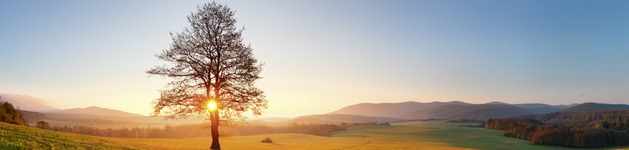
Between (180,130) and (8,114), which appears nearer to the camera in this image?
(8,114)

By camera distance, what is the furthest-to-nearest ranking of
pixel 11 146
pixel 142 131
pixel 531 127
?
pixel 531 127 < pixel 142 131 < pixel 11 146

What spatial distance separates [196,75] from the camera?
30609mm

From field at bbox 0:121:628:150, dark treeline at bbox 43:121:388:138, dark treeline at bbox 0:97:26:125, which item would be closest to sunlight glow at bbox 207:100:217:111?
field at bbox 0:121:628:150

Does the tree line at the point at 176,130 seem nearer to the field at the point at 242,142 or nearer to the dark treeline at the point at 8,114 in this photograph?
the field at the point at 242,142

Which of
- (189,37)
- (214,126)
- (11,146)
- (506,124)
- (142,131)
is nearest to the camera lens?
(11,146)

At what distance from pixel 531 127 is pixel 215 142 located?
10737cm

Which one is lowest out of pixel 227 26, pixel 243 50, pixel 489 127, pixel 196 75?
pixel 489 127

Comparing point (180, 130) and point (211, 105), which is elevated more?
point (211, 105)

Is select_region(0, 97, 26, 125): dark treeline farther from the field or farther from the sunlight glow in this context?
the sunlight glow

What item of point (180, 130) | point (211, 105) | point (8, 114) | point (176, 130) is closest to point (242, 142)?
point (8, 114)

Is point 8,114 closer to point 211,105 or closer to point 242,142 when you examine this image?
point 211,105

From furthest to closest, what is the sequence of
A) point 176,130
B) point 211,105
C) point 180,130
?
point 180,130 → point 176,130 → point 211,105

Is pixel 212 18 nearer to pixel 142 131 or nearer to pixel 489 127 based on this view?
pixel 142 131

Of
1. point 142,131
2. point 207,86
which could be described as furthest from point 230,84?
point 142,131
